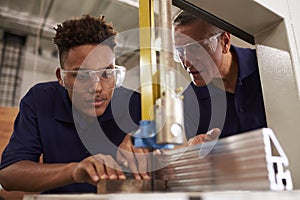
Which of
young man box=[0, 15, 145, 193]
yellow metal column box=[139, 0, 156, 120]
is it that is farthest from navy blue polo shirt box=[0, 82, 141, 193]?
yellow metal column box=[139, 0, 156, 120]

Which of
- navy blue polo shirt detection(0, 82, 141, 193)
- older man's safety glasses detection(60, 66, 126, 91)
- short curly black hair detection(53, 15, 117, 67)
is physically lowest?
navy blue polo shirt detection(0, 82, 141, 193)

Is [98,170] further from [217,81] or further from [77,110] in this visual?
[217,81]

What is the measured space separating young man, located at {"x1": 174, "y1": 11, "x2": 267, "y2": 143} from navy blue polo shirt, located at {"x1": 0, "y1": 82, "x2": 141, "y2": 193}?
31 centimetres

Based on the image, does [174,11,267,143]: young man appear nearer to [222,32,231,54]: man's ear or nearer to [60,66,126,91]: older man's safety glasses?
[222,32,231,54]: man's ear

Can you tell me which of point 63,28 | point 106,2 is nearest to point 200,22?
→ point 63,28

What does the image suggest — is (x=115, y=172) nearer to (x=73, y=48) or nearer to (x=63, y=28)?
(x=73, y=48)

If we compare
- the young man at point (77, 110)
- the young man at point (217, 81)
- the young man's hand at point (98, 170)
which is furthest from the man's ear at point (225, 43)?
the young man's hand at point (98, 170)

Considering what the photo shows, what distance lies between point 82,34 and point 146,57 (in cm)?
67

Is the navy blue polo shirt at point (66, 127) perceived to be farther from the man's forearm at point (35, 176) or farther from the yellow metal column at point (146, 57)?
the yellow metal column at point (146, 57)

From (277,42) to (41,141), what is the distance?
3.35 feet

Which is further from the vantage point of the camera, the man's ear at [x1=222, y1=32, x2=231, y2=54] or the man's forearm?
the man's ear at [x1=222, y1=32, x2=231, y2=54]

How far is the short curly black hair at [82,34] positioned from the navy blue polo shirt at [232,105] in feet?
1.62

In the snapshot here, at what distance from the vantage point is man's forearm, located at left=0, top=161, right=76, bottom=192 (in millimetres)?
885

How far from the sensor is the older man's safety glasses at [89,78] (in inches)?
45.6
